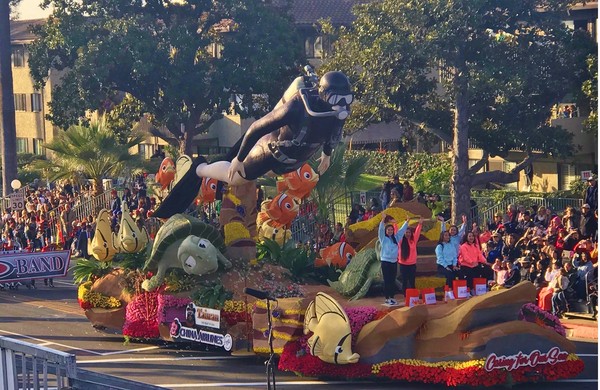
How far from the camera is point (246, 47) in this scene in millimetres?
44125

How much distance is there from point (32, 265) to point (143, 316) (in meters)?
9.26

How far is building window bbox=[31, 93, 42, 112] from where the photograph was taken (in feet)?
214

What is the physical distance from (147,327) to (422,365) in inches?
256

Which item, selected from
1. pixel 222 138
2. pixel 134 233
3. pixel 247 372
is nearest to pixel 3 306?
pixel 134 233

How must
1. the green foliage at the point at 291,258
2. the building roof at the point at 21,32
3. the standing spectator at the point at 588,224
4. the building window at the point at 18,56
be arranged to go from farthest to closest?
1. the building window at the point at 18,56
2. the building roof at the point at 21,32
3. the standing spectator at the point at 588,224
4. the green foliage at the point at 291,258

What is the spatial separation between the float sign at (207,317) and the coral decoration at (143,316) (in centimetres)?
122

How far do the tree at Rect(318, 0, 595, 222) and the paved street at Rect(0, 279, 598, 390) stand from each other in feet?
36.7

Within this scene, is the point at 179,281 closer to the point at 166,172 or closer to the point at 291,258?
the point at 291,258

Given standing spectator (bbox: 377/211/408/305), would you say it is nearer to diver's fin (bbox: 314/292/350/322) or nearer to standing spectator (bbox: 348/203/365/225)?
diver's fin (bbox: 314/292/350/322)

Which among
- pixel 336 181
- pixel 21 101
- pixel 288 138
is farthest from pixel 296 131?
pixel 21 101

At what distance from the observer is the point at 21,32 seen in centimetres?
6862

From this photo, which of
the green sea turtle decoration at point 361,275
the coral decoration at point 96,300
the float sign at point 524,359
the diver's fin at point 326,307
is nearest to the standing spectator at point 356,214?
the coral decoration at point 96,300

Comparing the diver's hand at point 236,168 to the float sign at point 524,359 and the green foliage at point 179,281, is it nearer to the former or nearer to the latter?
the green foliage at point 179,281

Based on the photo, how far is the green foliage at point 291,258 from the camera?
23562 mm
